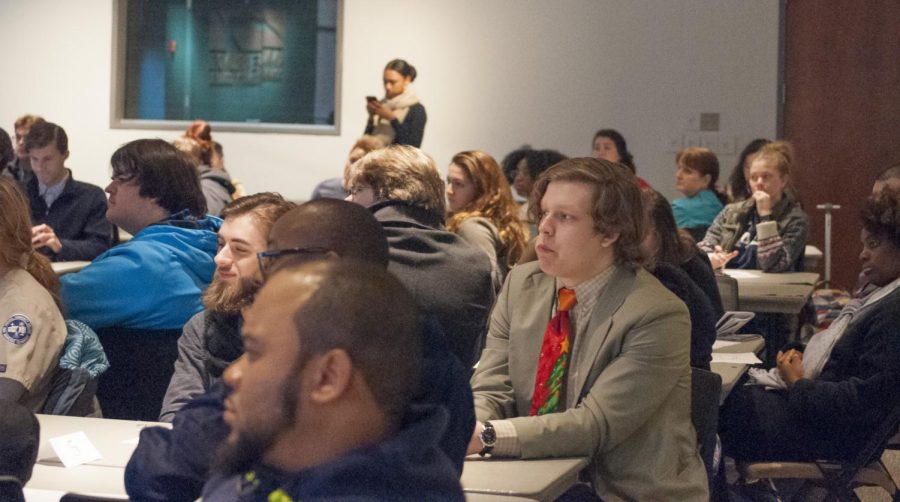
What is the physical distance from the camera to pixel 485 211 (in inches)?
215

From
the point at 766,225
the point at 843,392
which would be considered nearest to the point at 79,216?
the point at 766,225

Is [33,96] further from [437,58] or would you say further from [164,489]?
[164,489]

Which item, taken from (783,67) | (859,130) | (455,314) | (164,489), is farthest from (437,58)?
(164,489)

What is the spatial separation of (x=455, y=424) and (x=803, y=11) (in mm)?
8722

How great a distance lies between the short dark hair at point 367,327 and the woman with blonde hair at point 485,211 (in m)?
3.70

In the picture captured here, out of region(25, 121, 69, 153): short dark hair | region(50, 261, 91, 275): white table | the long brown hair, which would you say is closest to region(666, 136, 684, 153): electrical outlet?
the long brown hair

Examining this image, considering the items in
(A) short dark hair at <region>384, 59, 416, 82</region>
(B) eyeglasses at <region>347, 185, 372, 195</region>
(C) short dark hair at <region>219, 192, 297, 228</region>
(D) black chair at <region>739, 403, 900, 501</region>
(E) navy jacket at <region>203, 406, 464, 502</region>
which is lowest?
(D) black chair at <region>739, 403, 900, 501</region>

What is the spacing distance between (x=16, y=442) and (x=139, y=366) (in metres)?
1.56

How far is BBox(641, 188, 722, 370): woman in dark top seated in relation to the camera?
10.3 feet

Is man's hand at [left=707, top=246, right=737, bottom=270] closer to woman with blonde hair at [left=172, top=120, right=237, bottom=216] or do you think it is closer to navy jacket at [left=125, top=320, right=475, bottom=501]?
woman with blonde hair at [left=172, top=120, right=237, bottom=216]

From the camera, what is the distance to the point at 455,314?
335 centimetres

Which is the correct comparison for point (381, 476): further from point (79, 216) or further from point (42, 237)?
point (79, 216)

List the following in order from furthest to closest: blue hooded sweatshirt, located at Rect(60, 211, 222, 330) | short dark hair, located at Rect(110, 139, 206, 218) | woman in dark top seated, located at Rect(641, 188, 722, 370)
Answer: short dark hair, located at Rect(110, 139, 206, 218)
blue hooded sweatshirt, located at Rect(60, 211, 222, 330)
woman in dark top seated, located at Rect(641, 188, 722, 370)

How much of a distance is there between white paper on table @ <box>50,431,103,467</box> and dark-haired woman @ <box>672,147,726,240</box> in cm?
574
